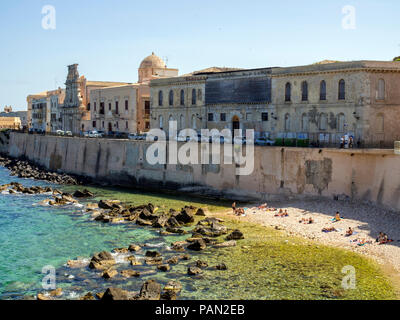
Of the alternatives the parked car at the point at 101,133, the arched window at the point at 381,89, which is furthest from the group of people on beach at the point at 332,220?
the parked car at the point at 101,133

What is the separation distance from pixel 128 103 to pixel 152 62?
12034mm

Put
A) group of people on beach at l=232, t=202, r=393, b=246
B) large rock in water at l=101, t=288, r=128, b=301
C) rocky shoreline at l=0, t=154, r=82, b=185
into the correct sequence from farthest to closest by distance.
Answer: rocky shoreline at l=0, t=154, r=82, b=185
group of people on beach at l=232, t=202, r=393, b=246
large rock in water at l=101, t=288, r=128, b=301

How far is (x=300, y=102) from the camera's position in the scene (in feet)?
137

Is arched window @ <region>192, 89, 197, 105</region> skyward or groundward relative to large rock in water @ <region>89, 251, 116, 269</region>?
skyward

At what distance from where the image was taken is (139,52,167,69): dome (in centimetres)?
7269

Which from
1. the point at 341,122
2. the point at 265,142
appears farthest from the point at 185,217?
the point at 341,122

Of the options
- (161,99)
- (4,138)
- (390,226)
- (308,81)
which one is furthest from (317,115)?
(4,138)

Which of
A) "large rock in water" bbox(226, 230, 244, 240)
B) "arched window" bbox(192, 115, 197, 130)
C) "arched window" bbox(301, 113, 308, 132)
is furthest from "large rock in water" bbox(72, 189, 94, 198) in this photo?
"large rock in water" bbox(226, 230, 244, 240)

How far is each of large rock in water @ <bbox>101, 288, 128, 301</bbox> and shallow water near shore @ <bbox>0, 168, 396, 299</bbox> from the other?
1539 millimetres

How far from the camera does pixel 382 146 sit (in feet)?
114

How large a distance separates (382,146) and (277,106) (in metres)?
11.0

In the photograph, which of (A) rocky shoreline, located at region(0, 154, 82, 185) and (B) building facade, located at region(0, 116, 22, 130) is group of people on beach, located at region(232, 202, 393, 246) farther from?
(B) building facade, located at region(0, 116, 22, 130)

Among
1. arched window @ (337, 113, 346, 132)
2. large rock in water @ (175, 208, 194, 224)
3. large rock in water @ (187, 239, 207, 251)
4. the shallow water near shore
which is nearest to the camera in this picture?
the shallow water near shore

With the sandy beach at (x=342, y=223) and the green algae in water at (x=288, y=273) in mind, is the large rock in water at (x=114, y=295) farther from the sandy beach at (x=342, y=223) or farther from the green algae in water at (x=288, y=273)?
the sandy beach at (x=342, y=223)
